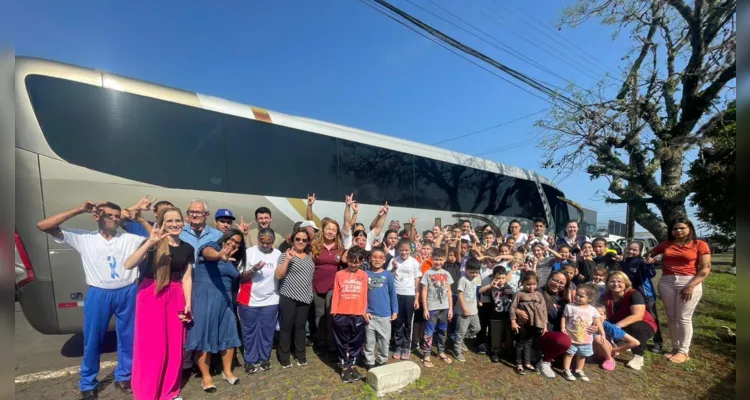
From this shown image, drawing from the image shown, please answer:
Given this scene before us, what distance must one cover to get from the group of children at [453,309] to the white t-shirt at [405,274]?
0.01m

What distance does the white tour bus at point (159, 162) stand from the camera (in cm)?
377

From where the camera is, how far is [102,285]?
3135 millimetres

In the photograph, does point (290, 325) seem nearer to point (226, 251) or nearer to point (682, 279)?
point (226, 251)

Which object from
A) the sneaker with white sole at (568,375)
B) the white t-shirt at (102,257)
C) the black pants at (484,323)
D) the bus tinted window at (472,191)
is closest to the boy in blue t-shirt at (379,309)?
the black pants at (484,323)

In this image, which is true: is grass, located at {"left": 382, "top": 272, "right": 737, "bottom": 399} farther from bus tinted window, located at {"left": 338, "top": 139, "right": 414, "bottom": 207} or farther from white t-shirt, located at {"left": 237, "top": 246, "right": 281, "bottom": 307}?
bus tinted window, located at {"left": 338, "top": 139, "right": 414, "bottom": 207}

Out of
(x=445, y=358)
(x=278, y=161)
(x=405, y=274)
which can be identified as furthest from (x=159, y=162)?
(x=445, y=358)

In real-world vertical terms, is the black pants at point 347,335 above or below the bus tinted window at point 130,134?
below

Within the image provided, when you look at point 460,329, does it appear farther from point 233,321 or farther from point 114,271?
point 114,271

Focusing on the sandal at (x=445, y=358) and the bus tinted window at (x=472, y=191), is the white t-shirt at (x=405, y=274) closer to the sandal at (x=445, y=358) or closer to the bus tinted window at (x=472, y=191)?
the sandal at (x=445, y=358)

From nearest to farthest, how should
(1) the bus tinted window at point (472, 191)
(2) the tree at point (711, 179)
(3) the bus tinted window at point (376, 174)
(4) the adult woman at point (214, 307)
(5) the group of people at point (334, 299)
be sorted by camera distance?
(5) the group of people at point (334, 299)
(4) the adult woman at point (214, 307)
(2) the tree at point (711, 179)
(3) the bus tinted window at point (376, 174)
(1) the bus tinted window at point (472, 191)

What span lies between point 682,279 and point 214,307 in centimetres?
617

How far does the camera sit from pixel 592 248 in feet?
18.4

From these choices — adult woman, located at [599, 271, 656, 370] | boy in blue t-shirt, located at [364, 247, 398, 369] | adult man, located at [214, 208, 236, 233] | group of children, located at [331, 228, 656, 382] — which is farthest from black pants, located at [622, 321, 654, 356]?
adult man, located at [214, 208, 236, 233]

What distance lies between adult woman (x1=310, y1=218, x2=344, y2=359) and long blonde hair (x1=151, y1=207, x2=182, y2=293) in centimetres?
175
